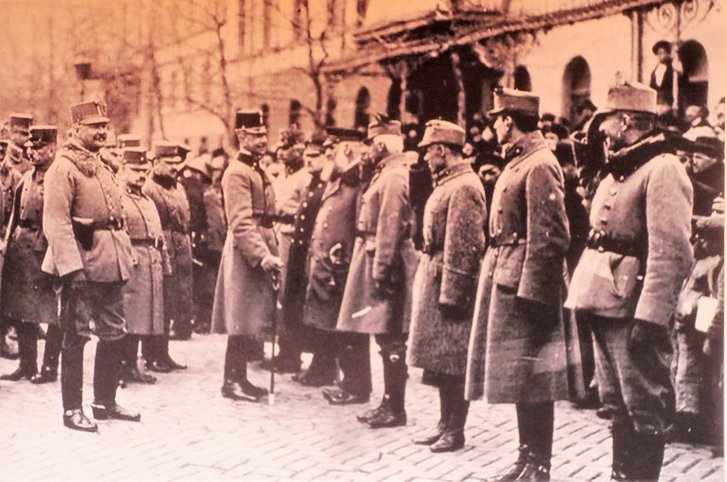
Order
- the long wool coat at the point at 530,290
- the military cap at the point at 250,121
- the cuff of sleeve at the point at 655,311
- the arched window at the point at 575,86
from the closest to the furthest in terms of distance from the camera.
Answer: the cuff of sleeve at the point at 655,311 < the long wool coat at the point at 530,290 < the arched window at the point at 575,86 < the military cap at the point at 250,121

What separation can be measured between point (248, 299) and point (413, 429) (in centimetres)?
119

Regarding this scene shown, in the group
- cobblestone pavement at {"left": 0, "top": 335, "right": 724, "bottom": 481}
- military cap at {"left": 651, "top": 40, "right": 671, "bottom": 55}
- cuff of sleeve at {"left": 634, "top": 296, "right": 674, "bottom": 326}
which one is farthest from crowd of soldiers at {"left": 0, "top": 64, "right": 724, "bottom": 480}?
military cap at {"left": 651, "top": 40, "right": 671, "bottom": 55}

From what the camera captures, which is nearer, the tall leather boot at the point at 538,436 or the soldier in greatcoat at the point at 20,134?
the tall leather boot at the point at 538,436

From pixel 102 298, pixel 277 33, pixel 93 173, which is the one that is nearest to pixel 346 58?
pixel 277 33

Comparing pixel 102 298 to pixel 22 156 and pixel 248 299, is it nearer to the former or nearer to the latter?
pixel 248 299

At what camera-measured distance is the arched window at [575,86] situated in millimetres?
4676

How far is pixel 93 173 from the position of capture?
4.36 meters

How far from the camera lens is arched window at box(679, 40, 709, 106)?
392 centimetres

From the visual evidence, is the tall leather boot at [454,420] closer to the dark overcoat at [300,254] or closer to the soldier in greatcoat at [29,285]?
the dark overcoat at [300,254]

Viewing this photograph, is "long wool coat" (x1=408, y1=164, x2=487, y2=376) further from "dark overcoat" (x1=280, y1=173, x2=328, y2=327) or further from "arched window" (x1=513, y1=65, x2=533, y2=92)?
"dark overcoat" (x1=280, y1=173, x2=328, y2=327)

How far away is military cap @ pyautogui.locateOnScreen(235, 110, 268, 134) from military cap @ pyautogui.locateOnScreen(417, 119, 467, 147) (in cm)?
114

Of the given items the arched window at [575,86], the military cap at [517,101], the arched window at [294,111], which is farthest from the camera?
the arched window at [294,111]

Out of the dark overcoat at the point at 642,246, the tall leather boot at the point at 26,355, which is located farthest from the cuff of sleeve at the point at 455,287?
the tall leather boot at the point at 26,355

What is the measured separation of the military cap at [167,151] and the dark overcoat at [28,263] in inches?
28.8
